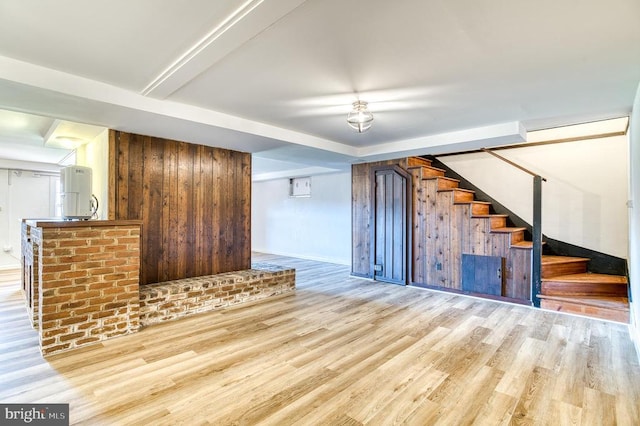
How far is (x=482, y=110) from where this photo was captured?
3434mm

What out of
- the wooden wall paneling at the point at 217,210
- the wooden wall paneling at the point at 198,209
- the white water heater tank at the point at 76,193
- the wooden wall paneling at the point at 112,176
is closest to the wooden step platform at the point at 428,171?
the wooden wall paneling at the point at 217,210

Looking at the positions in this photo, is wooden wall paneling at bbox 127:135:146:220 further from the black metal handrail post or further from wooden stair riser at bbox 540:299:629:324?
wooden stair riser at bbox 540:299:629:324

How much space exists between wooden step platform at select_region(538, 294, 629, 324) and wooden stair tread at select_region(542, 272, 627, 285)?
0.65ft

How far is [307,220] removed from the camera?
27.8 ft

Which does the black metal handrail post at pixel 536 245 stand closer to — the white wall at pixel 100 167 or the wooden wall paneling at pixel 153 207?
the wooden wall paneling at pixel 153 207

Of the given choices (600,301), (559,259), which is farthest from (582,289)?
(559,259)

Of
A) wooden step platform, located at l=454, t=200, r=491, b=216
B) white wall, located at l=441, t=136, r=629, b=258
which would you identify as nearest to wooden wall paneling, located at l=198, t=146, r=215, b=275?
wooden step platform, located at l=454, t=200, r=491, b=216

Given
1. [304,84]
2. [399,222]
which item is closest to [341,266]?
[399,222]

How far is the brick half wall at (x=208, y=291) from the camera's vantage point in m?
3.51

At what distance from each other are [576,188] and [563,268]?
122 centimetres

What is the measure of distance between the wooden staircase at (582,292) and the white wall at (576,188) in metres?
0.54

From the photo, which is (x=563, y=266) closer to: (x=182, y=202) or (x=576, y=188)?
(x=576, y=188)

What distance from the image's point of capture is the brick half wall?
138 inches

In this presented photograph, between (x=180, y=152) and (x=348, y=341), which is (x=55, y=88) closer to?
(x=180, y=152)
